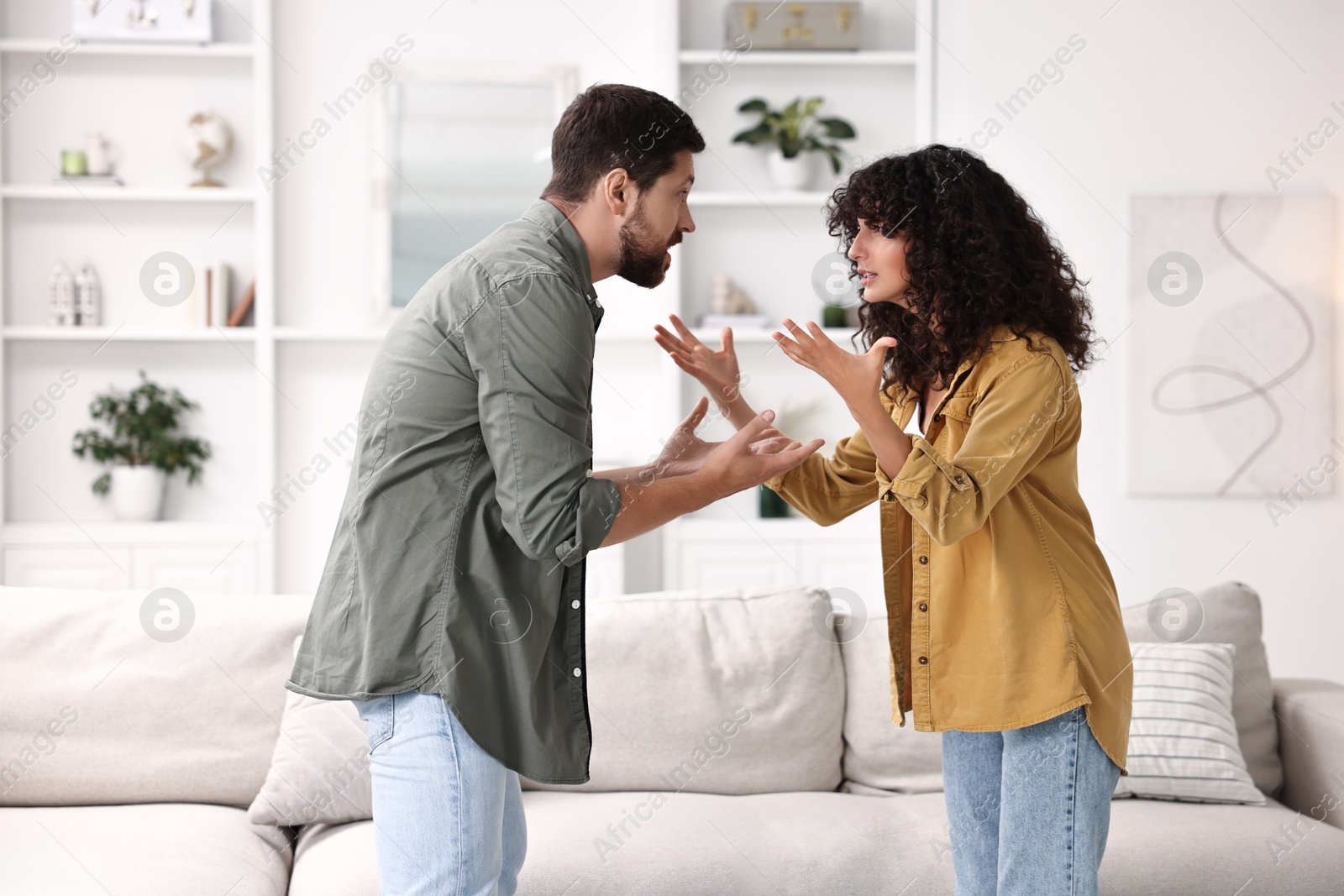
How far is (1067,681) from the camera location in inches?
54.2

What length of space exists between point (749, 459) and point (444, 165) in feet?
9.87

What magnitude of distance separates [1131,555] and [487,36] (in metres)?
3.06

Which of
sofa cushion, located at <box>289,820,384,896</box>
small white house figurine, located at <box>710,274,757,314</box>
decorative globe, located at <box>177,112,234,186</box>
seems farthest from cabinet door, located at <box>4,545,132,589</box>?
small white house figurine, located at <box>710,274,757,314</box>

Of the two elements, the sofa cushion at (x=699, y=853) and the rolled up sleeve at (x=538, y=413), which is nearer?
the rolled up sleeve at (x=538, y=413)

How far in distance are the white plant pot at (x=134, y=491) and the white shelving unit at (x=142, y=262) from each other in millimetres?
83

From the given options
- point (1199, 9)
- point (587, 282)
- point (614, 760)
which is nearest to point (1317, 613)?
point (1199, 9)

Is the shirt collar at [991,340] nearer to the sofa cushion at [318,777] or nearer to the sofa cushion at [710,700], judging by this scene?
the sofa cushion at [710,700]

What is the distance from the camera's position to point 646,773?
2.16 meters

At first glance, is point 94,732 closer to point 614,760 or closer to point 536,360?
point 614,760

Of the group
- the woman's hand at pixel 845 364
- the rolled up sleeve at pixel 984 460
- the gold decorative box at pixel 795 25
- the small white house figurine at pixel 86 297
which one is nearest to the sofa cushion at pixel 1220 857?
the rolled up sleeve at pixel 984 460

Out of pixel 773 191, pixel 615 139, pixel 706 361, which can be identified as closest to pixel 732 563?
pixel 773 191

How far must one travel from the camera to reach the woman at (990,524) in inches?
54.4

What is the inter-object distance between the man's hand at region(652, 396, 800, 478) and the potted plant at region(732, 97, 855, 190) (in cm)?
259

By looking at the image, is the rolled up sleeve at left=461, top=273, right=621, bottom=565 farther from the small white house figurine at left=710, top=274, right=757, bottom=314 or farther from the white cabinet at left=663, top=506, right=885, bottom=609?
the small white house figurine at left=710, top=274, right=757, bottom=314
